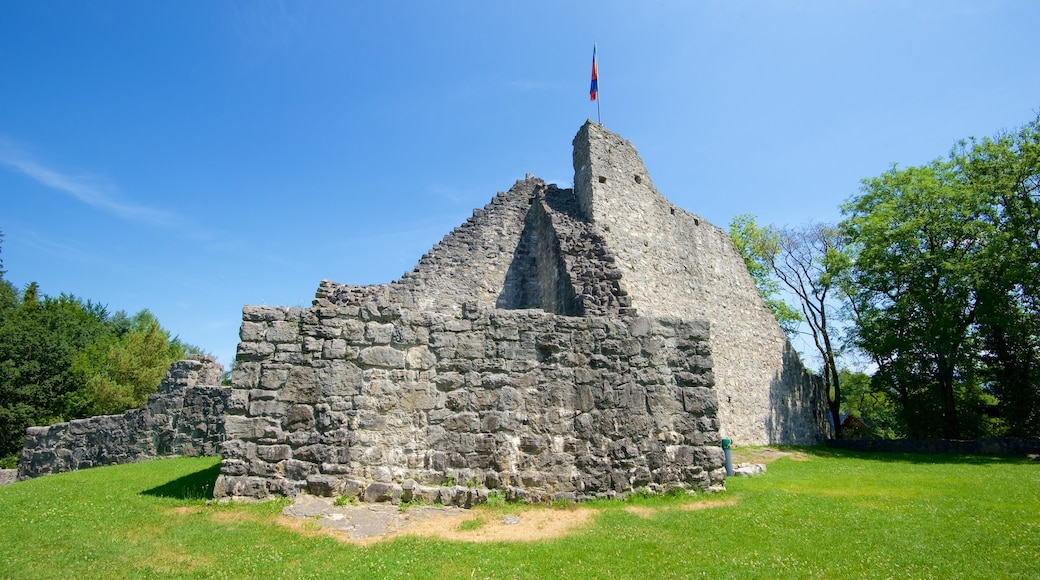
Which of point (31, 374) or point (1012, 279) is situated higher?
point (1012, 279)

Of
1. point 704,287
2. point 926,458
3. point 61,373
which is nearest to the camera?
point 926,458

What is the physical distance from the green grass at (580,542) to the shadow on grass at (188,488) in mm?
42

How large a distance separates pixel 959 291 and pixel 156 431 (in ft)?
100

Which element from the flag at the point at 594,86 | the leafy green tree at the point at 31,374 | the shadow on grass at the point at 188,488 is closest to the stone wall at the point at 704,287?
the flag at the point at 594,86

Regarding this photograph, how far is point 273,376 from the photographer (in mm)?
7801

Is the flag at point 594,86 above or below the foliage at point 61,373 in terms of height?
above

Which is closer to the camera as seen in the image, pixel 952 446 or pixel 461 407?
pixel 461 407

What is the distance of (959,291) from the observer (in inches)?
890

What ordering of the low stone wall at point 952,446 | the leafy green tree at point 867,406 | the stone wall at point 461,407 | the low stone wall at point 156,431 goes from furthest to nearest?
1. the leafy green tree at point 867,406
2. the low stone wall at point 952,446
3. the low stone wall at point 156,431
4. the stone wall at point 461,407

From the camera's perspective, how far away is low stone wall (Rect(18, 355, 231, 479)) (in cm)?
1366

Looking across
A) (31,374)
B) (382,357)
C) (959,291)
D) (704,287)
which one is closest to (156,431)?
(382,357)

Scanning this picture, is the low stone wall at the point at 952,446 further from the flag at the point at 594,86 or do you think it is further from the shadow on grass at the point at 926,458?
the flag at the point at 594,86

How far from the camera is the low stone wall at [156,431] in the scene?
44.8 feet

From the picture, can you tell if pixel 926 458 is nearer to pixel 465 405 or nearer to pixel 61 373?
pixel 465 405
